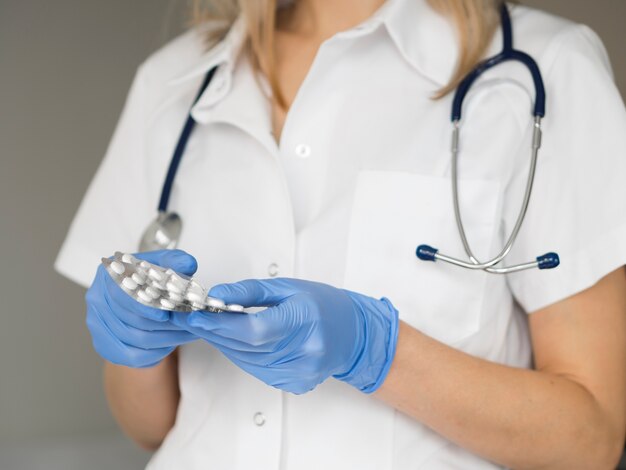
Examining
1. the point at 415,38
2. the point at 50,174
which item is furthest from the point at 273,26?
the point at 50,174

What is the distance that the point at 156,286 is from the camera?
0.82 metres

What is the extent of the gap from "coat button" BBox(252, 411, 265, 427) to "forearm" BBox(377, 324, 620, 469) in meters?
0.16

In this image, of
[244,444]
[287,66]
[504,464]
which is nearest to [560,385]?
[504,464]

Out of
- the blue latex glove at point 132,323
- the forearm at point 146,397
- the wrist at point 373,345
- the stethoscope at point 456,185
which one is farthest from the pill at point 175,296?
the forearm at point 146,397

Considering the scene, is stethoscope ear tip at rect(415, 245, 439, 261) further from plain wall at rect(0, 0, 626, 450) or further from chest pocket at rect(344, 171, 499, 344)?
plain wall at rect(0, 0, 626, 450)

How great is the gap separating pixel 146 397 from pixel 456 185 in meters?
0.56

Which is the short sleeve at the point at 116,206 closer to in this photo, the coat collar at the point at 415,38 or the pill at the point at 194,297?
the coat collar at the point at 415,38

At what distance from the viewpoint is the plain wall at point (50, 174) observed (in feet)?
7.88

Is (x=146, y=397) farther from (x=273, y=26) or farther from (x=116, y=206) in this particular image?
(x=273, y=26)

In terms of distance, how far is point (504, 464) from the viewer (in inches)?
43.5

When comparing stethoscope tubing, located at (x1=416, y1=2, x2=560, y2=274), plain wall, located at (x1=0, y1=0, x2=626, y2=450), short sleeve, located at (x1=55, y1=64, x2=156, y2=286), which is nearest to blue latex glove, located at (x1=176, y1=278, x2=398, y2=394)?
stethoscope tubing, located at (x1=416, y1=2, x2=560, y2=274)

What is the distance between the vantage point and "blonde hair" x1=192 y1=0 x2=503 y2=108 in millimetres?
1182

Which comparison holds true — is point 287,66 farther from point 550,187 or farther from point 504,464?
point 504,464

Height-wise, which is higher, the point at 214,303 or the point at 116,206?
the point at 214,303
